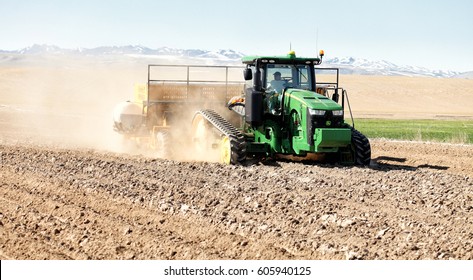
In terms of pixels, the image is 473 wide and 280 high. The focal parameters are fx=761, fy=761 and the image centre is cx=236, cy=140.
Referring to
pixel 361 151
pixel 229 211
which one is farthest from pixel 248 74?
pixel 229 211

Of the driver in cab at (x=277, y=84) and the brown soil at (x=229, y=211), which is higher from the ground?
the driver in cab at (x=277, y=84)

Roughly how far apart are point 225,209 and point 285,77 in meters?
6.14

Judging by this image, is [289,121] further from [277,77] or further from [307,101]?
[277,77]

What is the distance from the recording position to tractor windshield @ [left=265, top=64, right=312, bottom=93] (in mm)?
16719

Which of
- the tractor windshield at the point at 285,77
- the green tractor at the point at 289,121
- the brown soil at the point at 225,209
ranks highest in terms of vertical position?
the tractor windshield at the point at 285,77

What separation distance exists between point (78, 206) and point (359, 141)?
6732mm

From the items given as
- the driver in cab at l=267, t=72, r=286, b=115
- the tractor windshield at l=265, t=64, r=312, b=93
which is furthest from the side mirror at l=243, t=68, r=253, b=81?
the driver in cab at l=267, t=72, r=286, b=115

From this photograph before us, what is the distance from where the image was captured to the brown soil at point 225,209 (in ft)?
30.3

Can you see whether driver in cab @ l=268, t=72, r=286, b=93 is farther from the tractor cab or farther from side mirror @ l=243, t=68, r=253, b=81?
side mirror @ l=243, t=68, r=253, b=81

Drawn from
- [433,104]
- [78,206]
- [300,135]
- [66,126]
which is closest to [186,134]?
[300,135]

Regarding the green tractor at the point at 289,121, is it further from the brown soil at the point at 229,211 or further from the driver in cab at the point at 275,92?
the brown soil at the point at 229,211

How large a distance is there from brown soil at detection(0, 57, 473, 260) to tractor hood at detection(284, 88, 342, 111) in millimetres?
1267

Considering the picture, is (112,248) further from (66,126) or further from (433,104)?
(433,104)

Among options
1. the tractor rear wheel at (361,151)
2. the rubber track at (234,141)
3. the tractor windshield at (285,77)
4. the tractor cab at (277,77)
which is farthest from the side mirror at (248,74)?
the tractor rear wheel at (361,151)
